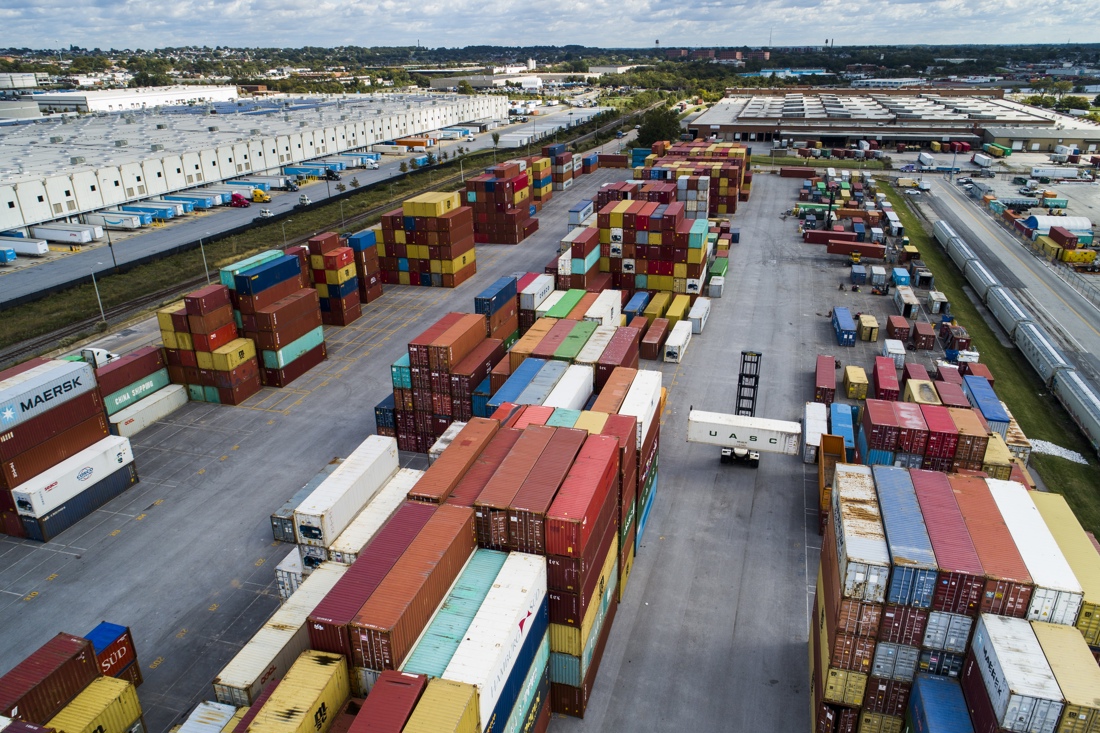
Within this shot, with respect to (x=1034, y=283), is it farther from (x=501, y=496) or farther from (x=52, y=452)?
(x=52, y=452)

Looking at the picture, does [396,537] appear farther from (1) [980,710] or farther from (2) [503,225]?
(2) [503,225]

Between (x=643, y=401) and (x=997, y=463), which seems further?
(x=643, y=401)

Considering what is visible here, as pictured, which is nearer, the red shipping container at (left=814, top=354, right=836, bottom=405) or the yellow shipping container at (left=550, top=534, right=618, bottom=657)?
the yellow shipping container at (left=550, top=534, right=618, bottom=657)

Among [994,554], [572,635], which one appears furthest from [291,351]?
[994,554]

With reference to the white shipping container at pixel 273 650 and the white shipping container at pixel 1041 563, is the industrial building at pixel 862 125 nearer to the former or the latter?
the white shipping container at pixel 1041 563

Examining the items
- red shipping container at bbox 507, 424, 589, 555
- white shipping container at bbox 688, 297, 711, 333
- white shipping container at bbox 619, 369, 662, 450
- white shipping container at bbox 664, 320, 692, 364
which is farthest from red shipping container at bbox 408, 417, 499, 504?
white shipping container at bbox 688, 297, 711, 333

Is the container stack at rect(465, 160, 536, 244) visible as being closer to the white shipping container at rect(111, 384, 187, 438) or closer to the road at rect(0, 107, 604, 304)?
the road at rect(0, 107, 604, 304)

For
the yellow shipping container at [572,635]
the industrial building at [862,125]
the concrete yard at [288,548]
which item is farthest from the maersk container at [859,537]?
the industrial building at [862,125]
